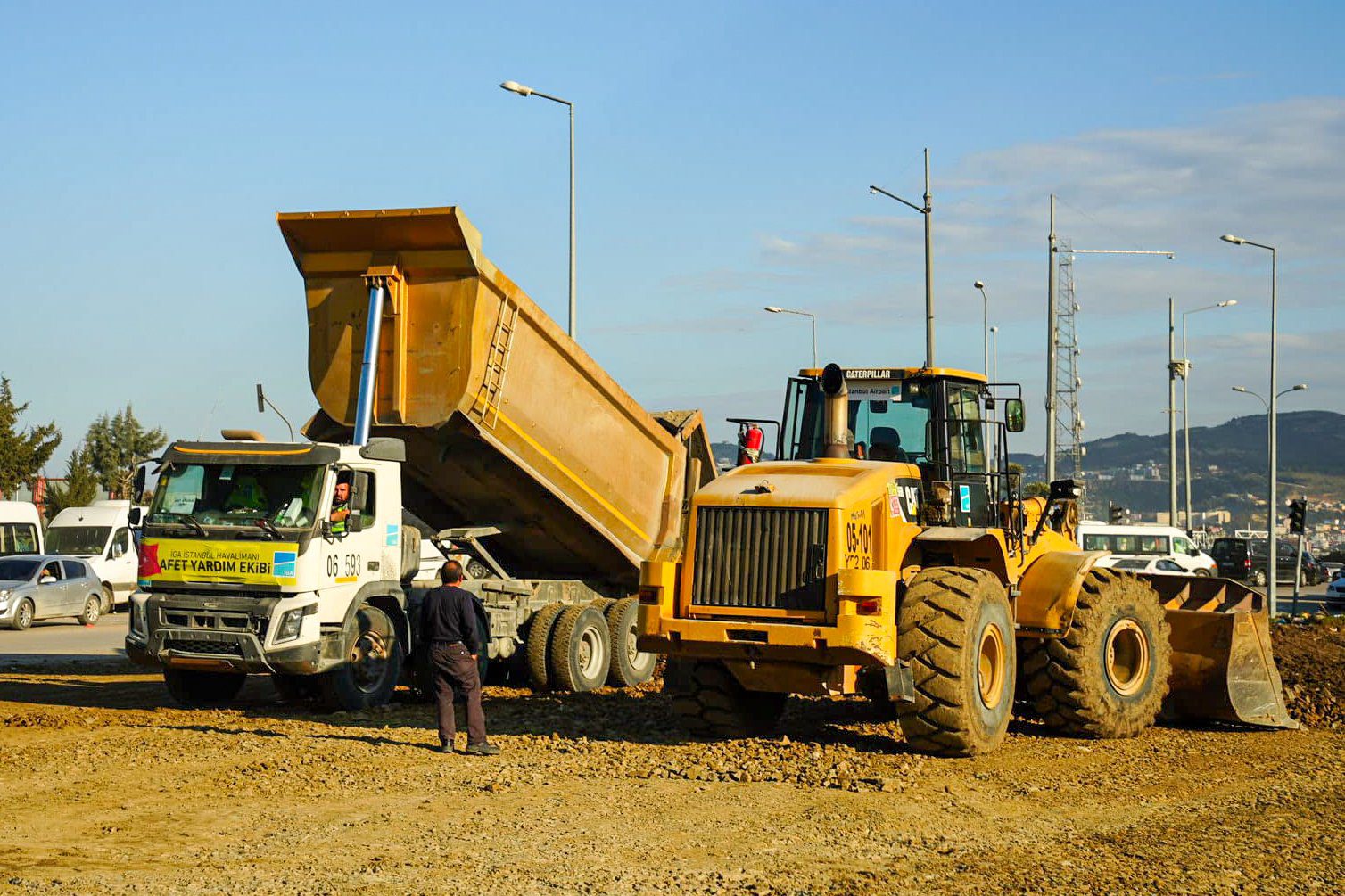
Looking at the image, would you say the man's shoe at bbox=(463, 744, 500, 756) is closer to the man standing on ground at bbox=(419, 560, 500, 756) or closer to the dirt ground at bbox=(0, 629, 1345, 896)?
the man standing on ground at bbox=(419, 560, 500, 756)

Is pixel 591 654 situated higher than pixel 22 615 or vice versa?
pixel 591 654

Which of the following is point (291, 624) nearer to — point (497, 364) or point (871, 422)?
point (497, 364)

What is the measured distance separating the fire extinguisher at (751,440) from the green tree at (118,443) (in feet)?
165

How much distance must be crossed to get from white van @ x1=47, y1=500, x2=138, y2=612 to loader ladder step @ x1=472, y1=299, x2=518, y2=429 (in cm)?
2091

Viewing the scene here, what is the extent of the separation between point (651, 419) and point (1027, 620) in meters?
5.27

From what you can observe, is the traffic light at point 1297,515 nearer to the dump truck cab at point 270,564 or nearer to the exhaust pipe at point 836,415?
the exhaust pipe at point 836,415

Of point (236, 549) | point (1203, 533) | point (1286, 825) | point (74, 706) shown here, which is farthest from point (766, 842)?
point (1203, 533)

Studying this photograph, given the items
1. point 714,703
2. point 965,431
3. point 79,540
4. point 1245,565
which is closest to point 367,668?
point 714,703

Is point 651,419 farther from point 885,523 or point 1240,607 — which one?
point 1240,607

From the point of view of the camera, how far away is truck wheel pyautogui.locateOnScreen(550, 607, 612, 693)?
16266 millimetres

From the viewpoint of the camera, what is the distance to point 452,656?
12.1 m

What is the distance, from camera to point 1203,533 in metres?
65.7

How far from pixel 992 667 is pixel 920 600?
1038 millimetres

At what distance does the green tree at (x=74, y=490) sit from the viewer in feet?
165
